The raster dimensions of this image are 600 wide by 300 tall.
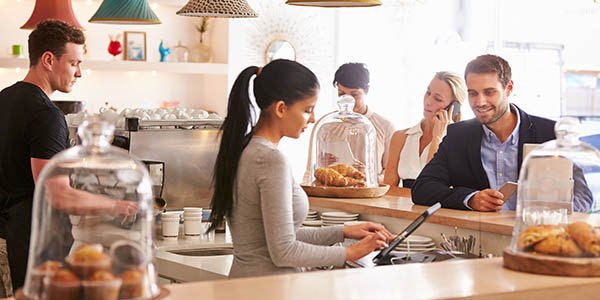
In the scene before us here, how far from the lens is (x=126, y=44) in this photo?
9.89 metres

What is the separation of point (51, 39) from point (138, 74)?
571 cm

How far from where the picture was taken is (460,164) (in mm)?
4652

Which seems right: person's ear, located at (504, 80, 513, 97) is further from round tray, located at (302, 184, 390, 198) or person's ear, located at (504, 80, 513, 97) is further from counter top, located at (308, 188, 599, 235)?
round tray, located at (302, 184, 390, 198)

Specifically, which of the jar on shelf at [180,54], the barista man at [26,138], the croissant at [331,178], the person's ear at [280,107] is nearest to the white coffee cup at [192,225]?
the croissant at [331,178]

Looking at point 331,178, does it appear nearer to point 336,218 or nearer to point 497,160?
point 336,218

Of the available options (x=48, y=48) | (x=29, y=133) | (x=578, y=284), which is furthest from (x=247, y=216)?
(x=48, y=48)

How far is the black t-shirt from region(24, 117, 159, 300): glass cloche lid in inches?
77.3

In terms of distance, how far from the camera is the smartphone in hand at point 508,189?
4398mm

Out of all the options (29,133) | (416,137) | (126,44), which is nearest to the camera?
(29,133)

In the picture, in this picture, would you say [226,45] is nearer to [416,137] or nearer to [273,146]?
[416,137]

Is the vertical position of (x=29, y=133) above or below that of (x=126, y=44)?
below

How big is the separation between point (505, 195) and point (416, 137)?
2.11 m

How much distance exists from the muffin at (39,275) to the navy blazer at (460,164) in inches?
105

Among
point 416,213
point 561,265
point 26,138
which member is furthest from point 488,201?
point 26,138
